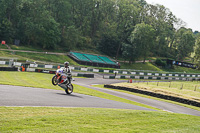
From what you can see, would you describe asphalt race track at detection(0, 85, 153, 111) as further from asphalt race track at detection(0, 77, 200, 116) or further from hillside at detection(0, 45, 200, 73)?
hillside at detection(0, 45, 200, 73)

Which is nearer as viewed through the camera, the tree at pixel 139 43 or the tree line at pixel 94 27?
the tree line at pixel 94 27

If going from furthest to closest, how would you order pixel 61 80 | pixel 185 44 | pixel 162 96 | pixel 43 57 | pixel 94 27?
pixel 185 44 → pixel 94 27 → pixel 43 57 → pixel 162 96 → pixel 61 80

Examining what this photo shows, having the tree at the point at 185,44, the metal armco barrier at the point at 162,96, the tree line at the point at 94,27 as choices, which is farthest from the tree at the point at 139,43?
the metal armco barrier at the point at 162,96

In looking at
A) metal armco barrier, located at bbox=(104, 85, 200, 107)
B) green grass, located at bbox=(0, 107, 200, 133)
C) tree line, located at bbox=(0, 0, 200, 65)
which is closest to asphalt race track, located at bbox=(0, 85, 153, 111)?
green grass, located at bbox=(0, 107, 200, 133)

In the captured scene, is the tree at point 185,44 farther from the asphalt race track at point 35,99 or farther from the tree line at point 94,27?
the asphalt race track at point 35,99

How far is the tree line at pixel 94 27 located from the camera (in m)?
69.9

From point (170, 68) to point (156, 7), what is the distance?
40.6 m

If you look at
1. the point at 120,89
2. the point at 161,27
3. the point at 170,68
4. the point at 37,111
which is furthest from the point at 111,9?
the point at 37,111

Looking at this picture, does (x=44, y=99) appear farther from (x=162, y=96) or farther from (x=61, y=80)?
(x=162, y=96)

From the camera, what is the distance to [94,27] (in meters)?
98.7

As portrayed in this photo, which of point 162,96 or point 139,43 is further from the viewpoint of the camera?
point 139,43

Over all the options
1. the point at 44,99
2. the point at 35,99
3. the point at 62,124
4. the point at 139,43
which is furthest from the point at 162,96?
the point at 139,43

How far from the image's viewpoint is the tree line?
2753 inches

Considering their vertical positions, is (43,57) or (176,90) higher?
(43,57)
